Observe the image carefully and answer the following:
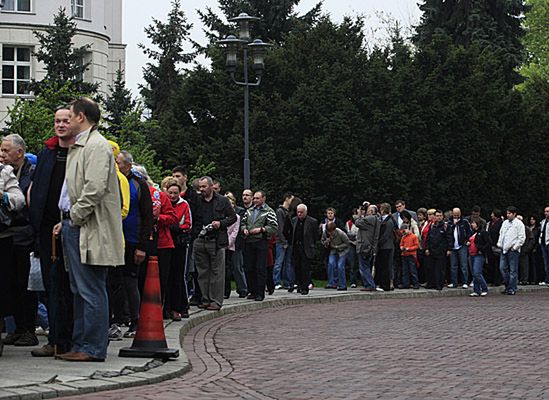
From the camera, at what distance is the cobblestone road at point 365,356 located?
1030 centimetres

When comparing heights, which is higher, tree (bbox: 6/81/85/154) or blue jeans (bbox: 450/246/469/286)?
tree (bbox: 6/81/85/154)

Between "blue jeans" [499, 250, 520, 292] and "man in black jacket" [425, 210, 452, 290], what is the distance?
133 centimetres

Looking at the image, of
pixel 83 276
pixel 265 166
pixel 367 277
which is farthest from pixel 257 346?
pixel 265 166

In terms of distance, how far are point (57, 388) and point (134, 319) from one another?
15.9ft

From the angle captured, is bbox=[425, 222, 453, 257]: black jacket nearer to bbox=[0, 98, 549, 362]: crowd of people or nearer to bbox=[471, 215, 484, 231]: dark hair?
bbox=[471, 215, 484, 231]: dark hair

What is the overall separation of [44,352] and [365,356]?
3.46m

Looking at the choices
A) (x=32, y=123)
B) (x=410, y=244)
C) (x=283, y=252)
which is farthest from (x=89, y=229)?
(x=32, y=123)

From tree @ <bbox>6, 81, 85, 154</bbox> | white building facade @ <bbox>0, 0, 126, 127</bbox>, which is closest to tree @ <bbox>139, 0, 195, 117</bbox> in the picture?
white building facade @ <bbox>0, 0, 126, 127</bbox>

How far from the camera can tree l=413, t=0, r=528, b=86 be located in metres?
51.8

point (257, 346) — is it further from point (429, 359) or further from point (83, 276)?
point (83, 276)

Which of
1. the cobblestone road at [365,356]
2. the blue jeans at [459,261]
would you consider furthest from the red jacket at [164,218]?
the blue jeans at [459,261]

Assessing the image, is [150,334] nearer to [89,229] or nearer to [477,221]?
[89,229]

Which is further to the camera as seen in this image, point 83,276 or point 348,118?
point 348,118

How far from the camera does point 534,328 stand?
17766mm
